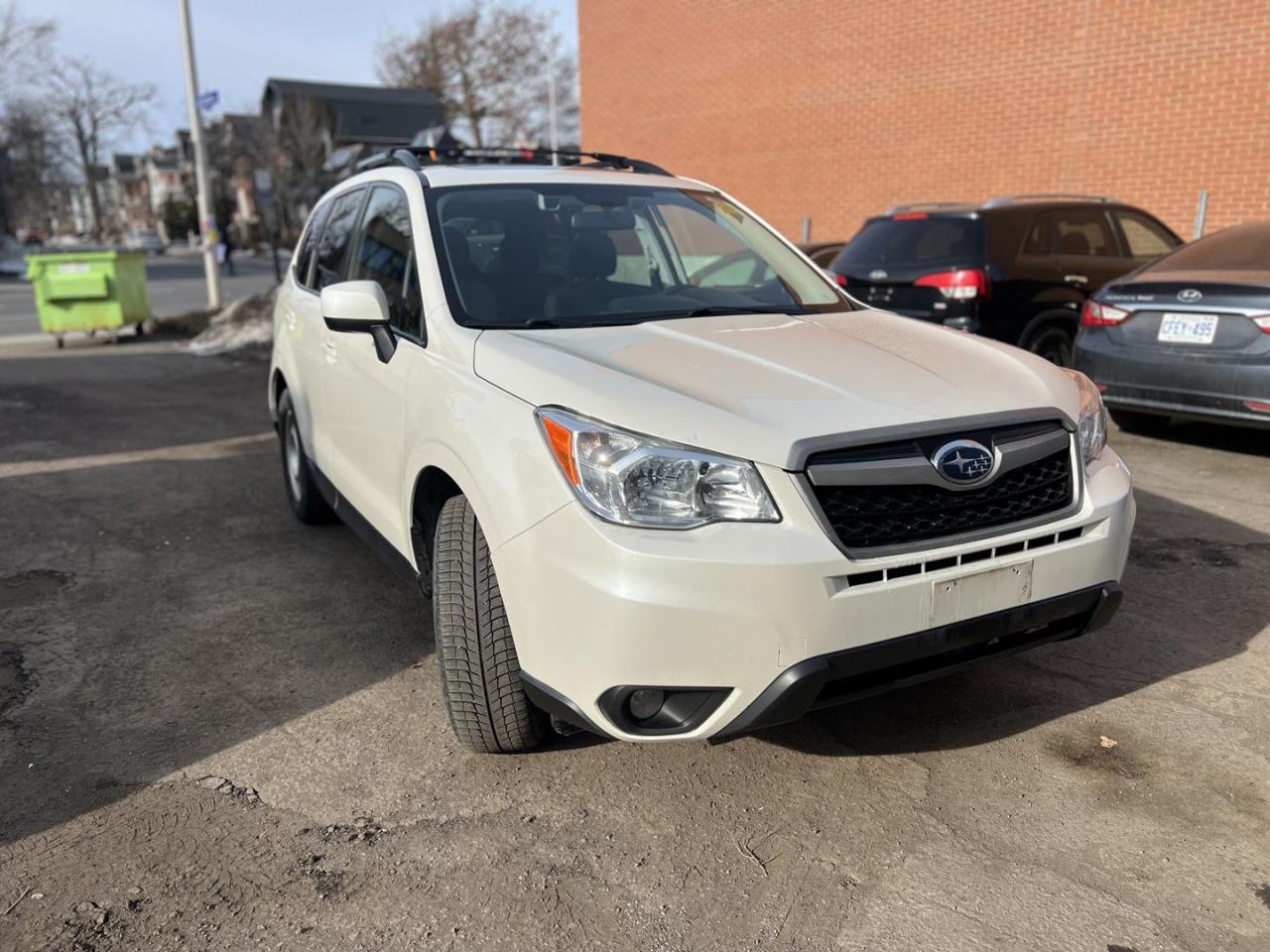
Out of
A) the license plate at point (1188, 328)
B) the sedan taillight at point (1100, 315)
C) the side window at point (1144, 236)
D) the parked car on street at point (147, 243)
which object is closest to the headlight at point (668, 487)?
the license plate at point (1188, 328)

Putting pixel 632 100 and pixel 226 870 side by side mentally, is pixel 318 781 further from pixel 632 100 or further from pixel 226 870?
pixel 632 100

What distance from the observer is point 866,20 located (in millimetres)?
14961

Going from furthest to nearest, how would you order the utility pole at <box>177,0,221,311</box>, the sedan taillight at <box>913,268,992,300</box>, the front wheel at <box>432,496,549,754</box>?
the utility pole at <box>177,0,221,311</box> → the sedan taillight at <box>913,268,992,300</box> → the front wheel at <box>432,496,549,754</box>

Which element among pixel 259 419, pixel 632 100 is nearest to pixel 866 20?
pixel 632 100

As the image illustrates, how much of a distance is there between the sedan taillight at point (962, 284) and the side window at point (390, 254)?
15.3ft

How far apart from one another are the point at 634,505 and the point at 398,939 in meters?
1.12

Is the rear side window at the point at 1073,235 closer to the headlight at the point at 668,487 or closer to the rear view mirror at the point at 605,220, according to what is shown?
A: the rear view mirror at the point at 605,220

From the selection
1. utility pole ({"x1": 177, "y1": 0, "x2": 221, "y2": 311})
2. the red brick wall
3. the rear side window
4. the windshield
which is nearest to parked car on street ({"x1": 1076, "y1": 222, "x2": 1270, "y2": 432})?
the rear side window

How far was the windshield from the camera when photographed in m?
3.34

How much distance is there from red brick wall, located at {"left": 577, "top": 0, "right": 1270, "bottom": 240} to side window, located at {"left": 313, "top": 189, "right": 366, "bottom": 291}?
10995 mm

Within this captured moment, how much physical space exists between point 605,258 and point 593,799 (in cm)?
190

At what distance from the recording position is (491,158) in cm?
458

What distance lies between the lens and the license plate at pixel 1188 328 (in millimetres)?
5676

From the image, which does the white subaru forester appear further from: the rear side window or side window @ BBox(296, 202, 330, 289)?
the rear side window
